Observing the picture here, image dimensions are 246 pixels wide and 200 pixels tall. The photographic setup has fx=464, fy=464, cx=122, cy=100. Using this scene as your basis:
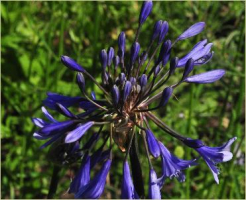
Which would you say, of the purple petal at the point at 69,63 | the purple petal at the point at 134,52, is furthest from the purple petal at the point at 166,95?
the purple petal at the point at 69,63

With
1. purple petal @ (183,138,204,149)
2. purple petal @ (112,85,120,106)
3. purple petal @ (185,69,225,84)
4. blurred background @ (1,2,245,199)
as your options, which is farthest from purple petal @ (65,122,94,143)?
blurred background @ (1,2,245,199)

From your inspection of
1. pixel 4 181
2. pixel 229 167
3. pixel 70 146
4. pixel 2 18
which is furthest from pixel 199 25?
pixel 2 18

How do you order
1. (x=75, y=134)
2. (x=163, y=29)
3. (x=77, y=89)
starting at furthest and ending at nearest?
(x=77, y=89) → (x=163, y=29) → (x=75, y=134)

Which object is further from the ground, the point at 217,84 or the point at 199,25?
the point at 217,84

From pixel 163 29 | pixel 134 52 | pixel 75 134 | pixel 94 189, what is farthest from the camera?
pixel 163 29

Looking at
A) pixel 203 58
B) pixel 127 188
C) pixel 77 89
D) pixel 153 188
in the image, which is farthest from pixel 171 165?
pixel 77 89

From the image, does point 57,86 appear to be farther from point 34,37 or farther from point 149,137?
point 149,137

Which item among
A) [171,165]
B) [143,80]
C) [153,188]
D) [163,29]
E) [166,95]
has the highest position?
[163,29]

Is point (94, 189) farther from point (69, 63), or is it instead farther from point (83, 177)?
point (69, 63)

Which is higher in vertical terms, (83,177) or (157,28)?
(157,28)
